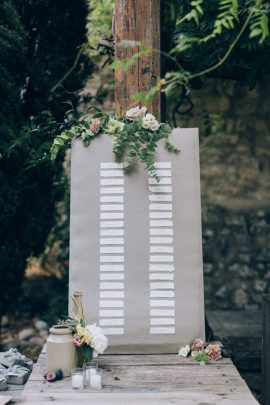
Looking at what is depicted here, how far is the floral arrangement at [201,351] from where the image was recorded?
2.72m

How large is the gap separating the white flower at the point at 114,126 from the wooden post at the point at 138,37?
0.26 meters

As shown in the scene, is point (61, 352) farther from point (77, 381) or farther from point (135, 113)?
point (135, 113)

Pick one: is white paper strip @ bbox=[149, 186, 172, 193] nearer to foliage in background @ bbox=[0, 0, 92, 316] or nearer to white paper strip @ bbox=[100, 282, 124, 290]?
white paper strip @ bbox=[100, 282, 124, 290]

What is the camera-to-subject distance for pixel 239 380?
2486 millimetres

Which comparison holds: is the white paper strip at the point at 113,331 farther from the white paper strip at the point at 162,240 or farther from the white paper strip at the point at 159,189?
the white paper strip at the point at 159,189

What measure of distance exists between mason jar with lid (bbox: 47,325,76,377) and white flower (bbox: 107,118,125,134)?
3.25ft

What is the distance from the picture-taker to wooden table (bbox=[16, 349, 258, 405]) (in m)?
2.28

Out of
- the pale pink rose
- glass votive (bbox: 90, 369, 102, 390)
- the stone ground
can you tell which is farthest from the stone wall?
glass votive (bbox: 90, 369, 102, 390)

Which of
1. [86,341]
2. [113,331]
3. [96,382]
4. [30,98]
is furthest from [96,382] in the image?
[30,98]

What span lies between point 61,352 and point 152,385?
415 millimetres

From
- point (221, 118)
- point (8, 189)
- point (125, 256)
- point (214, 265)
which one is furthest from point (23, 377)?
point (221, 118)

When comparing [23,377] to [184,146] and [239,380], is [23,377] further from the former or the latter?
[184,146]

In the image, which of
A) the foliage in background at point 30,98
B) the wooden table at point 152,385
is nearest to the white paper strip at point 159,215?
the wooden table at point 152,385

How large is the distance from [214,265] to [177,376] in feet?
11.0
